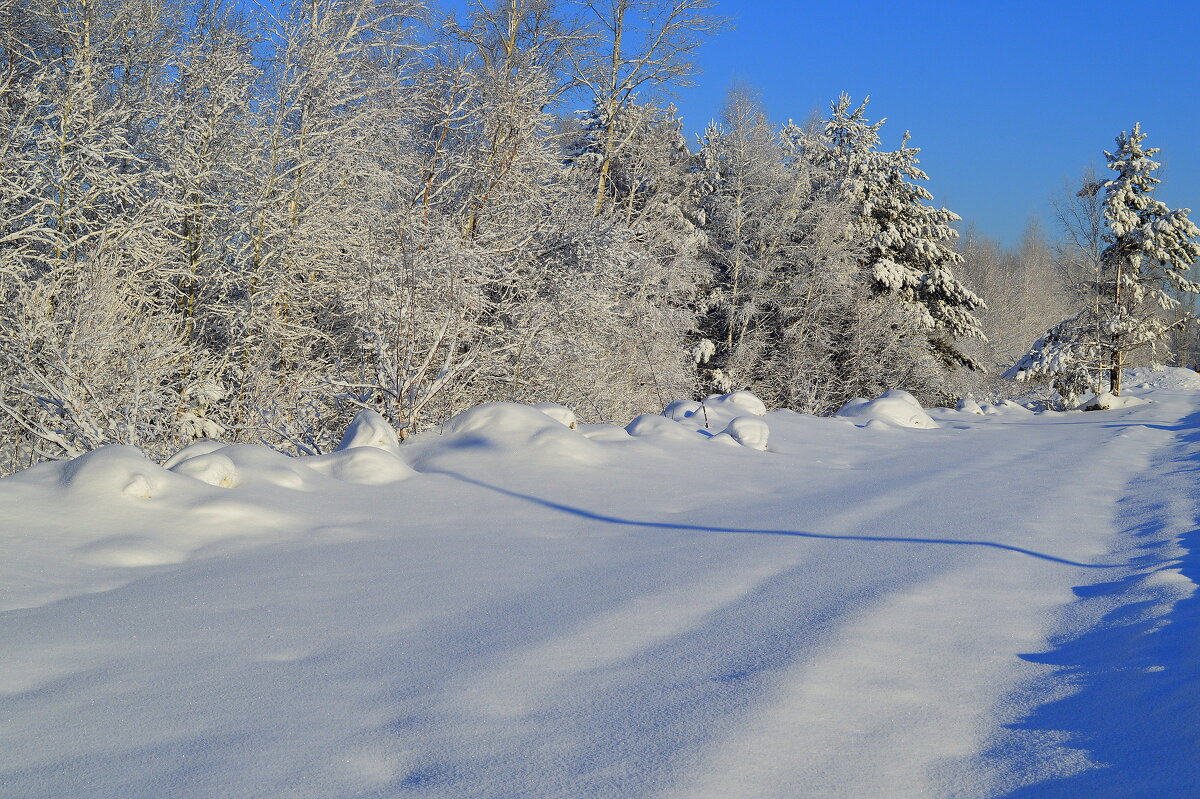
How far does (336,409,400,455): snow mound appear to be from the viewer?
251 inches

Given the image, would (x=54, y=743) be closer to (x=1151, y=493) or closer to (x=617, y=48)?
(x=1151, y=493)

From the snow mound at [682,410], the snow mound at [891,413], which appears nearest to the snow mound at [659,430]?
the snow mound at [682,410]

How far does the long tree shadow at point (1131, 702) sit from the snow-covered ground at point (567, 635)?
0.01m

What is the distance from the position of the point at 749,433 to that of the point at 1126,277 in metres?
19.0

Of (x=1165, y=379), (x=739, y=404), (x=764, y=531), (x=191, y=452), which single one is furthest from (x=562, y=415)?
(x=1165, y=379)

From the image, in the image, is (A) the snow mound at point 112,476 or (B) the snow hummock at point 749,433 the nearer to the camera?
(A) the snow mound at point 112,476

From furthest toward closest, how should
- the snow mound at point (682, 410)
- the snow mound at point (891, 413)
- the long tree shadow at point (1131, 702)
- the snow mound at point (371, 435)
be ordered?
the snow mound at point (891, 413), the snow mound at point (682, 410), the snow mound at point (371, 435), the long tree shadow at point (1131, 702)

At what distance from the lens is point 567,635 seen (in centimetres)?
313

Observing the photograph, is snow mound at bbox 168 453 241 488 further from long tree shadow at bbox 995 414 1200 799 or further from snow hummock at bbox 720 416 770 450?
snow hummock at bbox 720 416 770 450

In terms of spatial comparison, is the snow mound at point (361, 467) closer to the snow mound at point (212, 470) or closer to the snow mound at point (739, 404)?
the snow mound at point (212, 470)

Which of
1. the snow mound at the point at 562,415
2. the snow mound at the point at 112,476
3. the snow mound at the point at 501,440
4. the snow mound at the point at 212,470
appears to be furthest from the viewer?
the snow mound at the point at 562,415

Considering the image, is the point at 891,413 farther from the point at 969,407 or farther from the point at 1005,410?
the point at 1005,410

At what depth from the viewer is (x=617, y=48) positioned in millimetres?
17547

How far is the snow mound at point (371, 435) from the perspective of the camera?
6.38 meters
